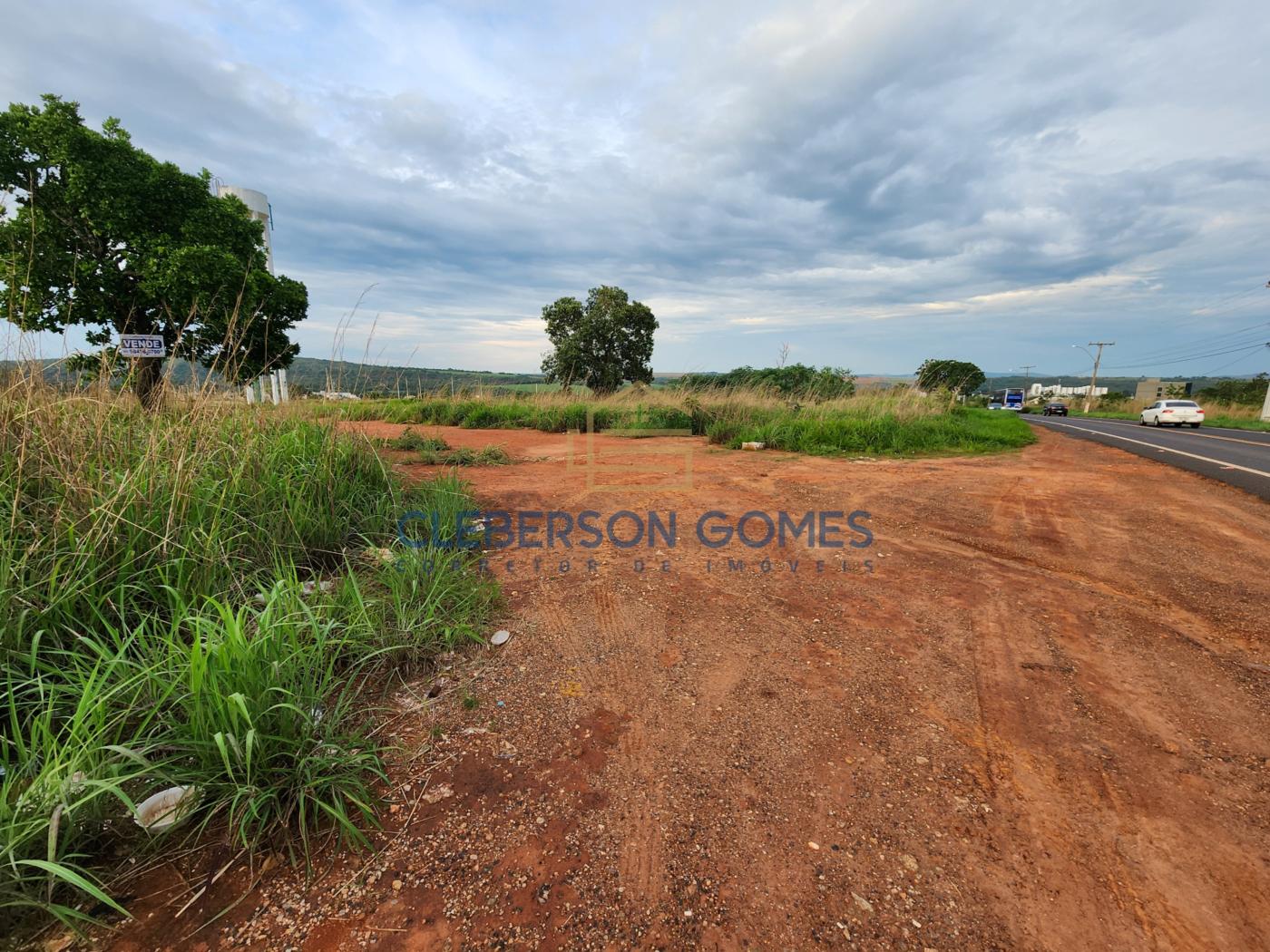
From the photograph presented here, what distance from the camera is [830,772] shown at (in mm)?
1658

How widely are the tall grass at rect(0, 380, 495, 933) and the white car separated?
28.5 m

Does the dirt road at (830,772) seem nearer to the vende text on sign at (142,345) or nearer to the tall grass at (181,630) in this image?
the tall grass at (181,630)

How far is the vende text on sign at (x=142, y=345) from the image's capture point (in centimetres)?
346

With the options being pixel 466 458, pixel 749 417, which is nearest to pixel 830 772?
pixel 466 458

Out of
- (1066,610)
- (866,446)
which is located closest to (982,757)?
(1066,610)

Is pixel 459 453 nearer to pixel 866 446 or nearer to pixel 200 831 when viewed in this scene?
pixel 200 831

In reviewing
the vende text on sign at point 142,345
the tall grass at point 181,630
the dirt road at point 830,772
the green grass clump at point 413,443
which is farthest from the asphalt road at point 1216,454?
the vende text on sign at point 142,345

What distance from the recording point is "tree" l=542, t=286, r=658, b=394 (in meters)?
23.3

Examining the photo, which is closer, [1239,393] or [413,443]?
[413,443]

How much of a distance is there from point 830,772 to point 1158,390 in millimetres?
65986

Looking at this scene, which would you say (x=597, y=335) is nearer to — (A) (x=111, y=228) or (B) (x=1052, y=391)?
(A) (x=111, y=228)

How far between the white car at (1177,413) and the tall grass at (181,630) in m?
28.5

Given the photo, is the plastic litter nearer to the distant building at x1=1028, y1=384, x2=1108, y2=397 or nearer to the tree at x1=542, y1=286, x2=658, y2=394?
the tree at x1=542, y1=286, x2=658, y2=394

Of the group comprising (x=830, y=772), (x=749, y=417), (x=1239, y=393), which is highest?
(x=1239, y=393)
